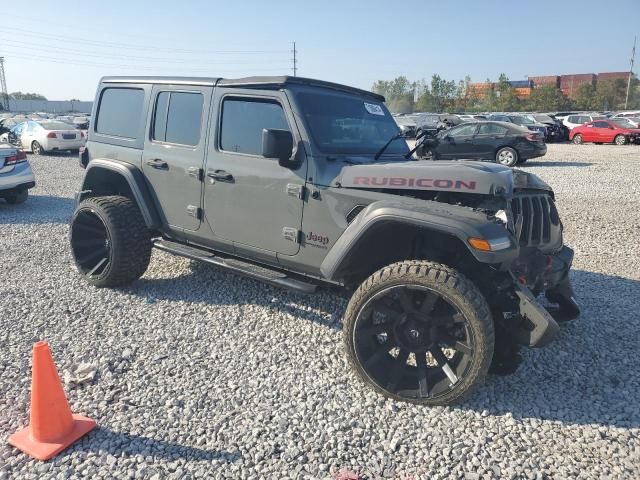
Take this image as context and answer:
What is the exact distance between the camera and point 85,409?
303 centimetres

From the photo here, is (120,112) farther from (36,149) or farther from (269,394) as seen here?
(36,149)

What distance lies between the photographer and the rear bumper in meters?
8.91

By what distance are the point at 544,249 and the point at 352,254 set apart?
4.89 ft

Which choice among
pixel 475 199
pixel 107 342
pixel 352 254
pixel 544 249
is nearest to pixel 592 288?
pixel 544 249

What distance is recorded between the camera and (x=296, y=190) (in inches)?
145

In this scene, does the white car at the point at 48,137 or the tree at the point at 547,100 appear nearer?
the white car at the point at 48,137

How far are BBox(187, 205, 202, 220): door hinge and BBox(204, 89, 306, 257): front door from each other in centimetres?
9

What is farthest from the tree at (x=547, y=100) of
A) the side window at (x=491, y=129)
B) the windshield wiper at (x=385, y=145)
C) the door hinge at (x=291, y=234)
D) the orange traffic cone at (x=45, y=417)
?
the orange traffic cone at (x=45, y=417)

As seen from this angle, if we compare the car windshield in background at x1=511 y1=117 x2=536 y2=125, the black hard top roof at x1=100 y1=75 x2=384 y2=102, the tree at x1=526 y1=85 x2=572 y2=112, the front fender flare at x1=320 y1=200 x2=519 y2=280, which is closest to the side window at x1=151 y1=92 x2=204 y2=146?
the black hard top roof at x1=100 y1=75 x2=384 y2=102

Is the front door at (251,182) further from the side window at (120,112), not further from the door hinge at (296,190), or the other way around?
the side window at (120,112)

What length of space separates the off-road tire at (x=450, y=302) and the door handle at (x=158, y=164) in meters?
2.30

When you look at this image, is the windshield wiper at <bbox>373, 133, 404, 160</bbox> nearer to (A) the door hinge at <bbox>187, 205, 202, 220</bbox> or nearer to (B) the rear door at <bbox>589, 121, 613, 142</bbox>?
(A) the door hinge at <bbox>187, 205, 202, 220</bbox>

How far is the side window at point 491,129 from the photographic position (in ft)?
52.5

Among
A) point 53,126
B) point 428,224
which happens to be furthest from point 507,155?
point 53,126
